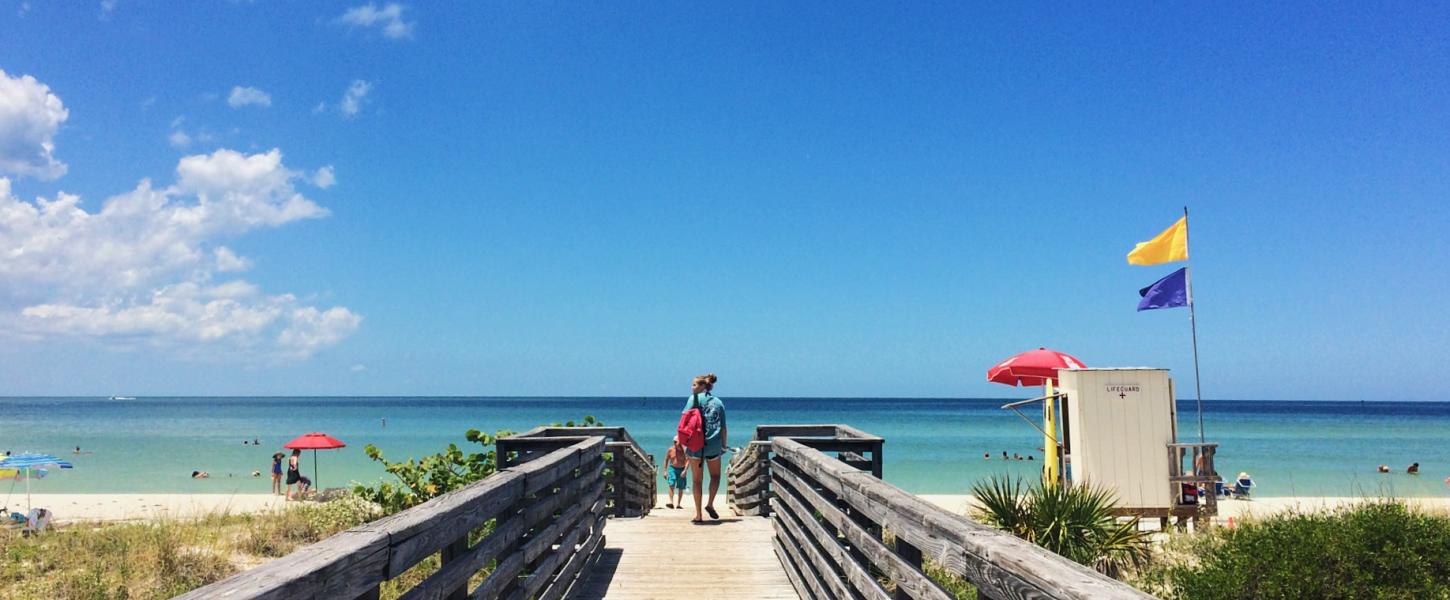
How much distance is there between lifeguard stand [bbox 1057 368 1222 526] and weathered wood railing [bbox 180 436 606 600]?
263 inches

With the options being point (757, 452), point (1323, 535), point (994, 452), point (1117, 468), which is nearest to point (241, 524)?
point (757, 452)

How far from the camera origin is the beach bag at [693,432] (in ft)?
30.8

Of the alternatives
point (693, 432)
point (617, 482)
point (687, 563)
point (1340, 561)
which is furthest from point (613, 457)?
point (1340, 561)

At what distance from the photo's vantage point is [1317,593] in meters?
5.79

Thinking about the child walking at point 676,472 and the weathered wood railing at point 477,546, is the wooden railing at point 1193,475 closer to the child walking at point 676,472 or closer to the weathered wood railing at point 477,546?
the child walking at point 676,472

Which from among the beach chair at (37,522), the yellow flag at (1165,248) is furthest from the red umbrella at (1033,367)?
the beach chair at (37,522)

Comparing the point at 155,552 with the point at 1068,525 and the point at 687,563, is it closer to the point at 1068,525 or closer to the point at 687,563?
the point at 687,563

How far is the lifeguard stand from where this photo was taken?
11164 mm

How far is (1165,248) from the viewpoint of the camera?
47.1 feet

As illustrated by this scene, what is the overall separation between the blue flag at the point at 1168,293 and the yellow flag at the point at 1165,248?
0.31m

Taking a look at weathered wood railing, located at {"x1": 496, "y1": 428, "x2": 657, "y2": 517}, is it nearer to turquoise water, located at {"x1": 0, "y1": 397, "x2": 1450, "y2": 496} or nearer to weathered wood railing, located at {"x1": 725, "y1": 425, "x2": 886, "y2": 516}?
weathered wood railing, located at {"x1": 725, "y1": 425, "x2": 886, "y2": 516}

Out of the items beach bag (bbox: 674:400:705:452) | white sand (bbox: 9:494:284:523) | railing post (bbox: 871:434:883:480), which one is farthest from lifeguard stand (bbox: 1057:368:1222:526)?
white sand (bbox: 9:494:284:523)

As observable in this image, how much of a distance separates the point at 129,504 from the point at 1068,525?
76.7 feet

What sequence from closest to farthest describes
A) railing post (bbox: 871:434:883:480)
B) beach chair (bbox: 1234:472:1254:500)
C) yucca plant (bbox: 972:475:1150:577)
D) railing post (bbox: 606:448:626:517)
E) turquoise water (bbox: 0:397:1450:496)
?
railing post (bbox: 871:434:883:480)
yucca plant (bbox: 972:475:1150:577)
railing post (bbox: 606:448:626:517)
beach chair (bbox: 1234:472:1254:500)
turquoise water (bbox: 0:397:1450:496)
